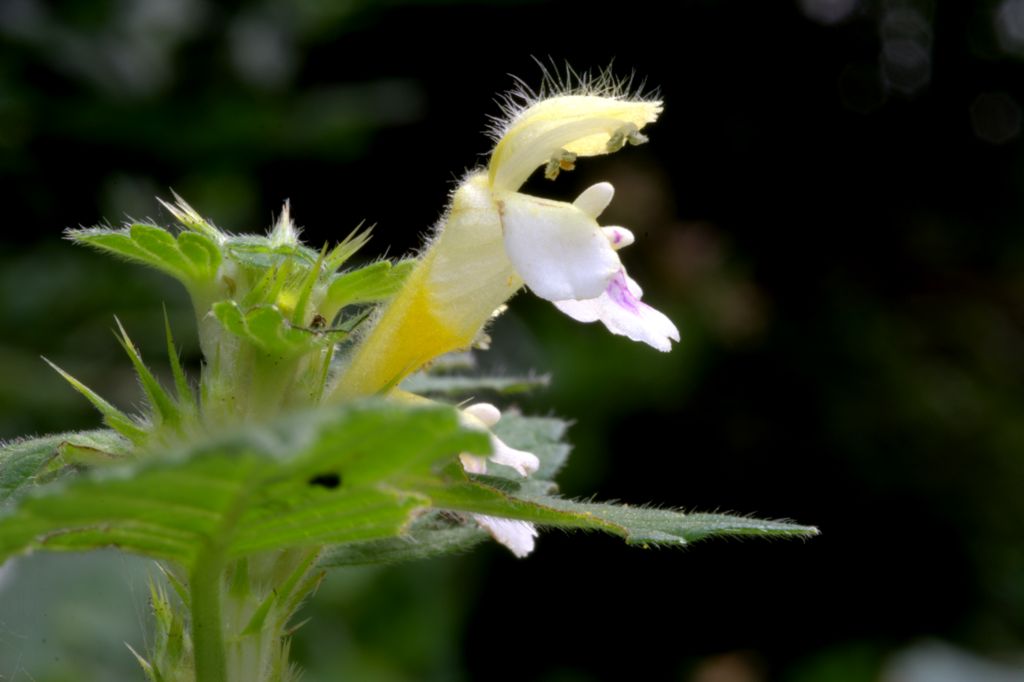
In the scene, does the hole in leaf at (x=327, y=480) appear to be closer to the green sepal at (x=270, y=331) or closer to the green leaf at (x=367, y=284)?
the green sepal at (x=270, y=331)

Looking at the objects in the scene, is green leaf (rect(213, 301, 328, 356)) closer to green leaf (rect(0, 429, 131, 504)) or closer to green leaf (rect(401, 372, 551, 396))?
green leaf (rect(0, 429, 131, 504))

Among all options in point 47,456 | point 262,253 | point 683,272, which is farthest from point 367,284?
point 683,272

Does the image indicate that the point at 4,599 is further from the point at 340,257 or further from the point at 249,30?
the point at 249,30

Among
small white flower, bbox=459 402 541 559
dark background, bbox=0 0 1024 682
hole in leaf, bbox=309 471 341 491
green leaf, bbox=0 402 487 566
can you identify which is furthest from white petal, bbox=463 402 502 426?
dark background, bbox=0 0 1024 682

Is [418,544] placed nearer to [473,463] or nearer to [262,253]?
[473,463]

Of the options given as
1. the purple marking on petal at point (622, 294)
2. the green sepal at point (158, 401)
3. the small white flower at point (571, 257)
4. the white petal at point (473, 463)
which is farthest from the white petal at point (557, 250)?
the green sepal at point (158, 401)

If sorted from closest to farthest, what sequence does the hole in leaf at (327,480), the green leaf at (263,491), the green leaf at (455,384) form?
the green leaf at (263,491) → the hole in leaf at (327,480) → the green leaf at (455,384)
